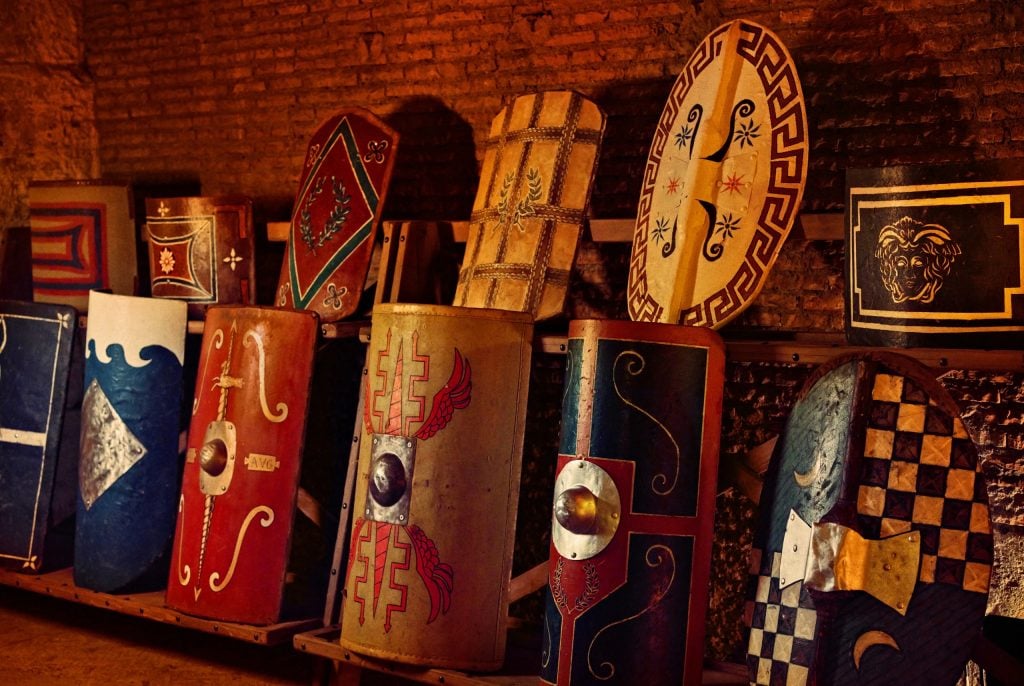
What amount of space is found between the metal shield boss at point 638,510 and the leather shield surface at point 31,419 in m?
2.18

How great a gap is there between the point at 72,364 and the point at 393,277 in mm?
1352

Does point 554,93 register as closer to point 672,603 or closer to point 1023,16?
point 1023,16

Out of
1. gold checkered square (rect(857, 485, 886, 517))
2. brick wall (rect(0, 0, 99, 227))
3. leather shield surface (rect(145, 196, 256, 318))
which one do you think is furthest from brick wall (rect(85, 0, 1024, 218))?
gold checkered square (rect(857, 485, 886, 517))

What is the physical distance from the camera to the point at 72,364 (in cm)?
395

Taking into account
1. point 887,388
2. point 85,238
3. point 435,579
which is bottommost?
point 435,579

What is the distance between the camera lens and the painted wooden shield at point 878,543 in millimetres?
2164

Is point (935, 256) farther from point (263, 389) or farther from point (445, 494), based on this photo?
→ point (263, 389)

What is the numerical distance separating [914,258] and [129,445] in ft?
8.37

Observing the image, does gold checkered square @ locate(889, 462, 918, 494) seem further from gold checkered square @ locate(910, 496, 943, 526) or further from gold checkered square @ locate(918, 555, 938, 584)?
gold checkered square @ locate(918, 555, 938, 584)

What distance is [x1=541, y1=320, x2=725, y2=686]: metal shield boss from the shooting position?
254cm

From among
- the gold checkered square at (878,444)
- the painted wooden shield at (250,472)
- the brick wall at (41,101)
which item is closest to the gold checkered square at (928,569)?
the gold checkered square at (878,444)

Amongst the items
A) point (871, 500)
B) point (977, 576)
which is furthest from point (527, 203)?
point (977, 576)

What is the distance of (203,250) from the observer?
13.3ft

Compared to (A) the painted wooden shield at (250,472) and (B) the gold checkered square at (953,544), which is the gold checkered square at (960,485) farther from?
(A) the painted wooden shield at (250,472)
